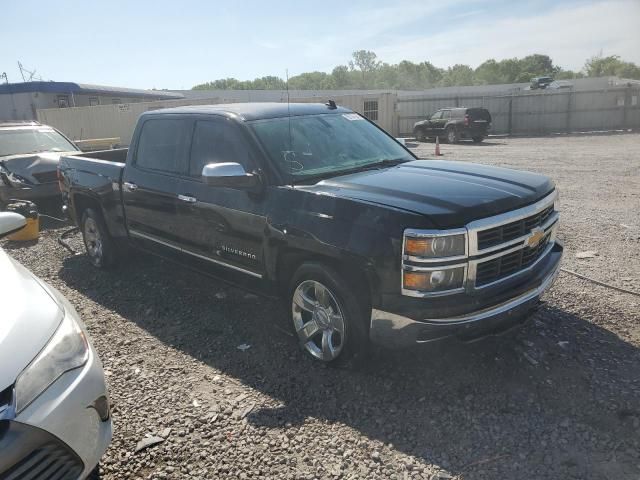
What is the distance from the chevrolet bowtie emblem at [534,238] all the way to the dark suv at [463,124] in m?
21.8

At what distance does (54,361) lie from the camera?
233 cm

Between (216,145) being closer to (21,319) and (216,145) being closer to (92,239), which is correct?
(21,319)

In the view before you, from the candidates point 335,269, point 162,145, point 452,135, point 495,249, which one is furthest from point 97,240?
point 452,135

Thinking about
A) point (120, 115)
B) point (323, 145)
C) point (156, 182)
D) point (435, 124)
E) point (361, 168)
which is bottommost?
point (435, 124)

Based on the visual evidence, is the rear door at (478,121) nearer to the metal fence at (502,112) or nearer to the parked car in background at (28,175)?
the metal fence at (502,112)

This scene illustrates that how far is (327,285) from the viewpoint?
353 cm

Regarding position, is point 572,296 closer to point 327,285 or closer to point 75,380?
point 327,285

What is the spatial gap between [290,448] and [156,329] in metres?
2.15

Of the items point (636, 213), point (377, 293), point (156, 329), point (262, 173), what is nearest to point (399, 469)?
point (377, 293)

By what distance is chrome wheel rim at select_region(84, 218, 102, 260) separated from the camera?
20.3ft

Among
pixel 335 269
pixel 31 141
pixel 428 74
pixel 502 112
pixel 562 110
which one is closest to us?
pixel 335 269

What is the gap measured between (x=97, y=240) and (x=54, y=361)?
13.9ft

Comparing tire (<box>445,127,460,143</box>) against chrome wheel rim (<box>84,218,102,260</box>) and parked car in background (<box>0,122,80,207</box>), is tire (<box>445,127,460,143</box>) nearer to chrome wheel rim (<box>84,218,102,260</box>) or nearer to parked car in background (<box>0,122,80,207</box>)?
parked car in background (<box>0,122,80,207</box>)

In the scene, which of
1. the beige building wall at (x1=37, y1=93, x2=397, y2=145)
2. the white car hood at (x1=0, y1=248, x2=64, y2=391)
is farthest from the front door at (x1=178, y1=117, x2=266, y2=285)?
the beige building wall at (x1=37, y1=93, x2=397, y2=145)
